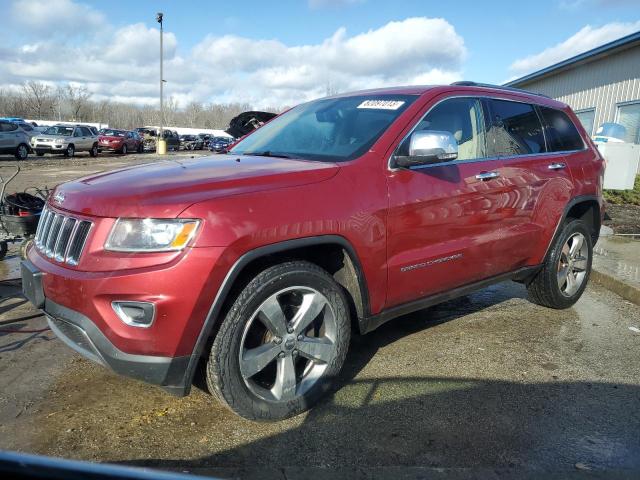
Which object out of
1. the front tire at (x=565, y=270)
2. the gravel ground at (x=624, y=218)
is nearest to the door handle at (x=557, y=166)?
the front tire at (x=565, y=270)

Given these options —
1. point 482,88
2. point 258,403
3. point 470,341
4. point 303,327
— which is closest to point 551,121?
point 482,88

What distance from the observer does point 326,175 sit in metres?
2.88

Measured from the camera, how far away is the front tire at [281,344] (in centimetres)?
256

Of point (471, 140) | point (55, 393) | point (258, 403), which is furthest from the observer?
point (471, 140)

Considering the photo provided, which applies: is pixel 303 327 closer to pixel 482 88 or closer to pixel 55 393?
pixel 55 393

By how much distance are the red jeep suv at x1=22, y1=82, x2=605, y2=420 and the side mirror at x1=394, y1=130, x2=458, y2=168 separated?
0.04ft

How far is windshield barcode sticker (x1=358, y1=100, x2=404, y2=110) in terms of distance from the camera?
3510 mm

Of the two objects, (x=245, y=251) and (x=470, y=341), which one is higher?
(x=245, y=251)

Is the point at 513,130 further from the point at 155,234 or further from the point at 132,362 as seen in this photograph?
the point at 132,362

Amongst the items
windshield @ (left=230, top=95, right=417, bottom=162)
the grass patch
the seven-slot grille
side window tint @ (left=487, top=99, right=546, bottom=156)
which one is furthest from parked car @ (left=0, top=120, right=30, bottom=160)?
side window tint @ (left=487, top=99, right=546, bottom=156)

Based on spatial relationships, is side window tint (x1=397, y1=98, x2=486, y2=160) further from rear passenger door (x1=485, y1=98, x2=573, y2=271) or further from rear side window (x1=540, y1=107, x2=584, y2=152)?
rear side window (x1=540, y1=107, x2=584, y2=152)

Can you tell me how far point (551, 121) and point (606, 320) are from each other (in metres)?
1.84

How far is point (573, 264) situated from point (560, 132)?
47.9 inches

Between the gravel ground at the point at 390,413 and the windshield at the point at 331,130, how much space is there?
1.48 m
